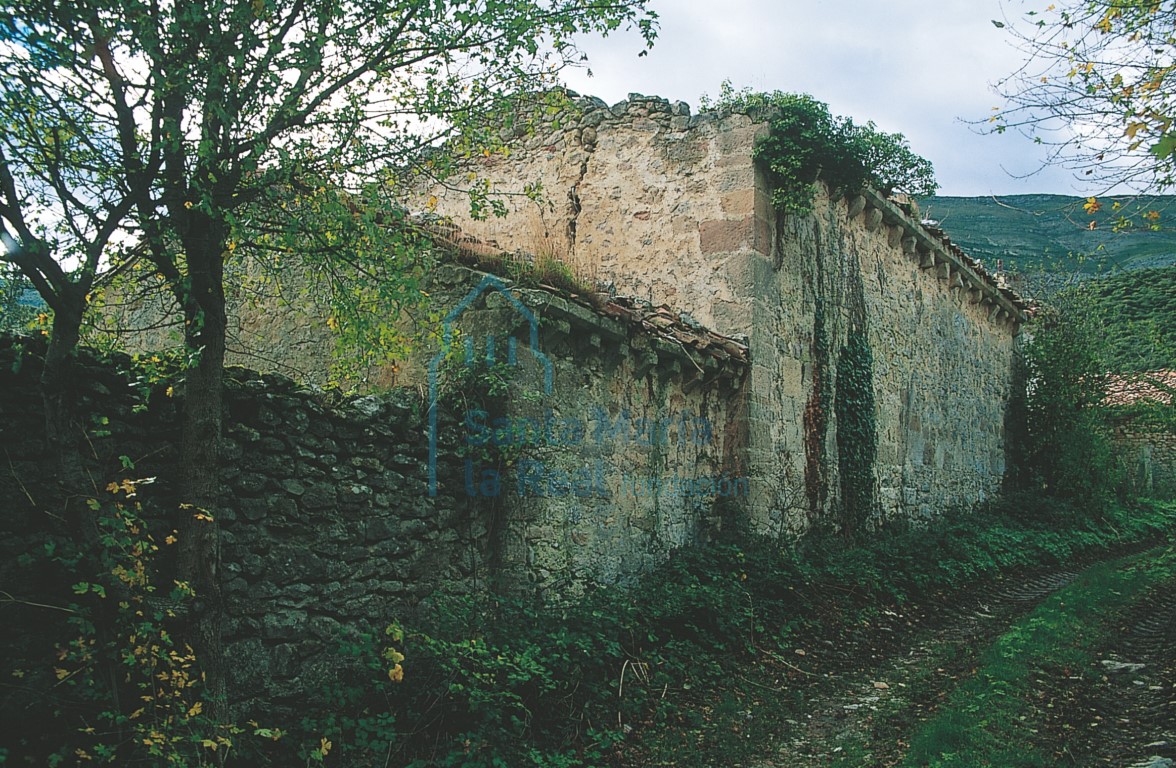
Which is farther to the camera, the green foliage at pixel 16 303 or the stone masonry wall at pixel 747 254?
the stone masonry wall at pixel 747 254

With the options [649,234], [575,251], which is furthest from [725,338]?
[575,251]

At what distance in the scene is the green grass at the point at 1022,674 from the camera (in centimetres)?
475

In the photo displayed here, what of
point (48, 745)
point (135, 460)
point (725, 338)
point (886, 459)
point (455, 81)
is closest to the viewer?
point (48, 745)

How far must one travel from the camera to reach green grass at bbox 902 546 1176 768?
4754 mm

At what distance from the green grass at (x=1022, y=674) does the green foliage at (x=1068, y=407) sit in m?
6.41

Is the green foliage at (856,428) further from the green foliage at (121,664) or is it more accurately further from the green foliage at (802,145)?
the green foliage at (121,664)

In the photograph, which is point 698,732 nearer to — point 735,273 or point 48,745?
point 48,745

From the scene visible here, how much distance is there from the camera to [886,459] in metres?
11.9

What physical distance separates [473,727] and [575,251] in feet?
21.2

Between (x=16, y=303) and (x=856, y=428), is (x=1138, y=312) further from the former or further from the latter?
(x=16, y=303)

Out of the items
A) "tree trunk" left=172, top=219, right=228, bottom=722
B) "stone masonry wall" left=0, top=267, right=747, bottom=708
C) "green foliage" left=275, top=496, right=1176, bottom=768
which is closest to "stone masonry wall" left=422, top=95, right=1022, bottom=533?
"green foliage" left=275, top=496, right=1176, bottom=768

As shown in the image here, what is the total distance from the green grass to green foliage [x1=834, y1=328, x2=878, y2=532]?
239 centimetres

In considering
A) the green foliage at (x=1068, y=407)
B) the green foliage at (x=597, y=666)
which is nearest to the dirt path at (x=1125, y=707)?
the green foliage at (x=597, y=666)

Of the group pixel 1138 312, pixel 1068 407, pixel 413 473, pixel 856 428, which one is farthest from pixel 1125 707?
pixel 1138 312
